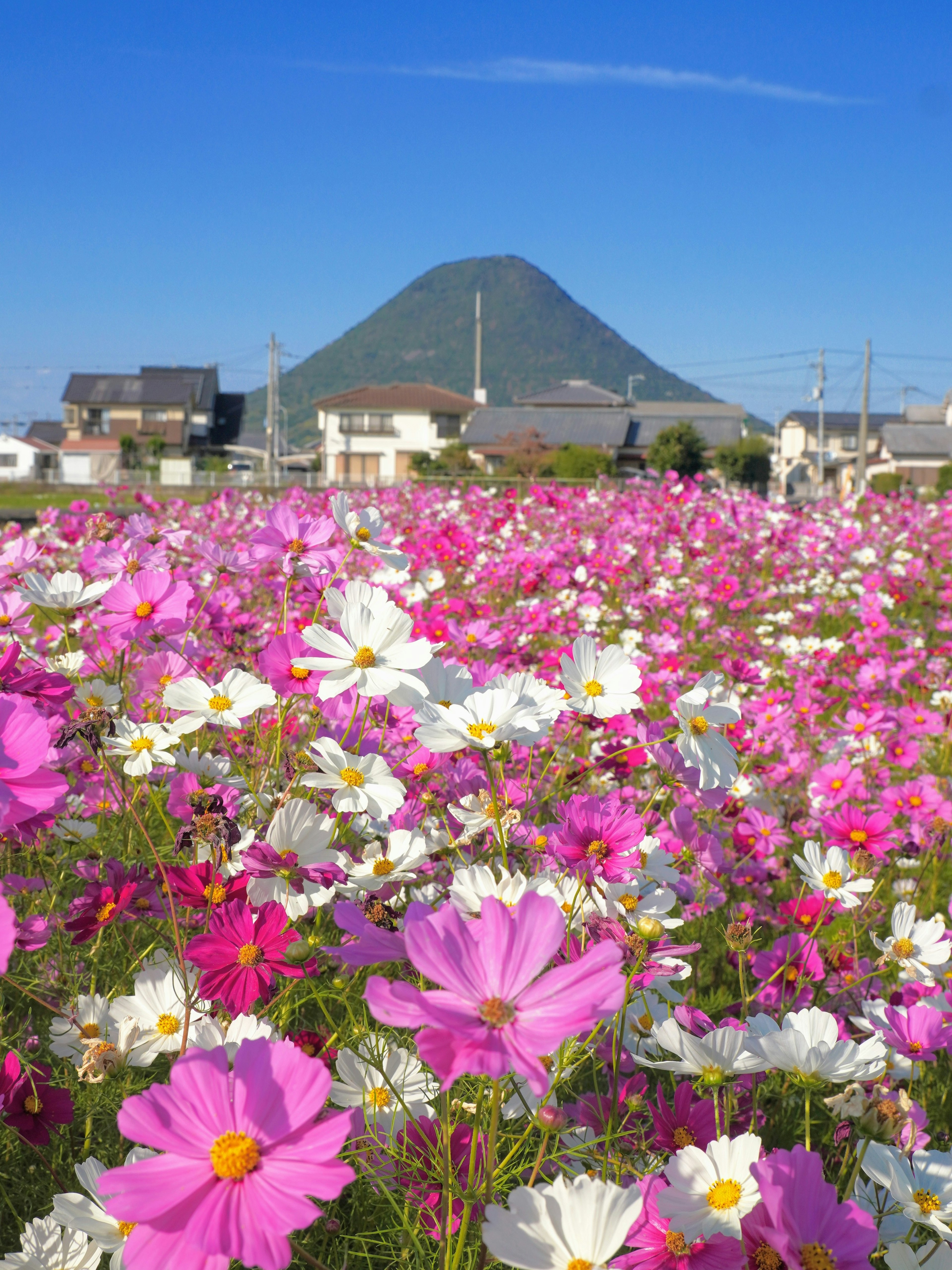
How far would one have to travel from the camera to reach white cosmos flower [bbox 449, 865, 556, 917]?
2.64ft

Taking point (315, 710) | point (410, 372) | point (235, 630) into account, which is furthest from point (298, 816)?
point (410, 372)

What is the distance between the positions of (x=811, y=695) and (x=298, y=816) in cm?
241

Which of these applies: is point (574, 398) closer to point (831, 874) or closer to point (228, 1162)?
point (831, 874)

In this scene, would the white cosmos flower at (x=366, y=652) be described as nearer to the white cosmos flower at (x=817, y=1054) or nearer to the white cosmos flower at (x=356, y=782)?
the white cosmos flower at (x=356, y=782)

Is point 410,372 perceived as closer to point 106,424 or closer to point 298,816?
point 106,424

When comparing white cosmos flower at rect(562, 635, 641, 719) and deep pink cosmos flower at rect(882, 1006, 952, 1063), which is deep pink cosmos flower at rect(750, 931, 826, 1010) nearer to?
deep pink cosmos flower at rect(882, 1006, 952, 1063)

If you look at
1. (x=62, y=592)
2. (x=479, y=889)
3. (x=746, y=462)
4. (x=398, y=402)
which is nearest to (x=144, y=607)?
(x=62, y=592)

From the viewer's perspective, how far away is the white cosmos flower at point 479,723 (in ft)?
2.71

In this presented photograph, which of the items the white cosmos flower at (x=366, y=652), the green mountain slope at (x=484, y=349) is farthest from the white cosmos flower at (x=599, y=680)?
the green mountain slope at (x=484, y=349)

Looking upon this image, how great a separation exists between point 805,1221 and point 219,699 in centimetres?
72

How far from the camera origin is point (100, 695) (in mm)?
1383

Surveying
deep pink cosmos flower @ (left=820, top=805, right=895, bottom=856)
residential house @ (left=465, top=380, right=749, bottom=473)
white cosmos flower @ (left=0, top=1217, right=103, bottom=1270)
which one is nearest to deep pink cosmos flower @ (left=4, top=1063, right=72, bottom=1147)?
white cosmos flower @ (left=0, top=1217, right=103, bottom=1270)

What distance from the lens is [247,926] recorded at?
0.85m

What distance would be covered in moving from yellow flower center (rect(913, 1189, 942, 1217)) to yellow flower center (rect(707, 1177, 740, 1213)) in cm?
18
